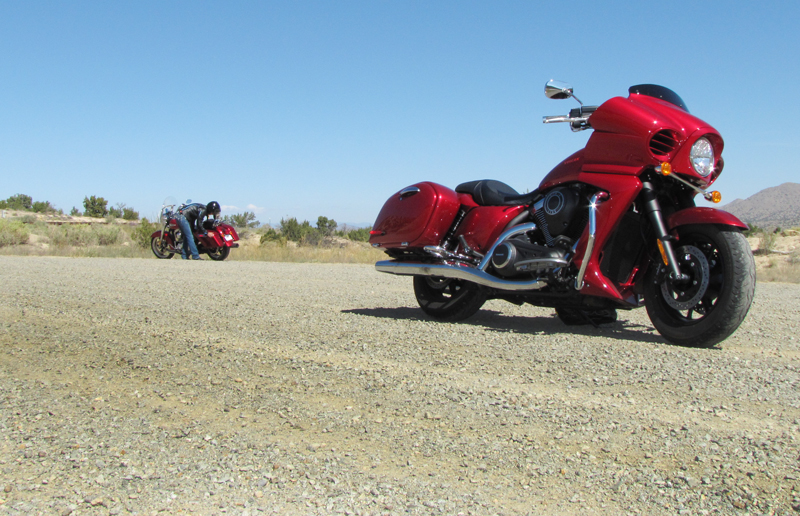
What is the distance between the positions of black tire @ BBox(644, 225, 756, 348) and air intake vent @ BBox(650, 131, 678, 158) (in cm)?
54

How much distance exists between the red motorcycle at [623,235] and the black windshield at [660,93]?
1 cm

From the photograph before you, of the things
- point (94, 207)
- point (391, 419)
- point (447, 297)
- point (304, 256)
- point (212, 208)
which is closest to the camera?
point (391, 419)

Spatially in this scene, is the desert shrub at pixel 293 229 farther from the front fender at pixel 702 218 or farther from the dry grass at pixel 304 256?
the front fender at pixel 702 218

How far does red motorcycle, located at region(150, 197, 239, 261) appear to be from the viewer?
54.5 feet

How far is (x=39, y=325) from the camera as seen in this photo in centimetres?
547

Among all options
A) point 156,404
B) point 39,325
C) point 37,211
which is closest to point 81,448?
point 156,404

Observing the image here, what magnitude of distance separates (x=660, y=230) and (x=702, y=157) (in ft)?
1.91

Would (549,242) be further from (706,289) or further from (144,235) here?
(144,235)

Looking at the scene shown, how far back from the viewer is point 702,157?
4.48 m

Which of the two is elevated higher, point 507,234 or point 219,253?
point 507,234

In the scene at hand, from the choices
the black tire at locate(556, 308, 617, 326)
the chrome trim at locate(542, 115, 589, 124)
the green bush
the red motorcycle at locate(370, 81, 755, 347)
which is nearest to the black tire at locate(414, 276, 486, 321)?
the red motorcycle at locate(370, 81, 755, 347)

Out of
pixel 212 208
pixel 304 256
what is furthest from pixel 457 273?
pixel 212 208

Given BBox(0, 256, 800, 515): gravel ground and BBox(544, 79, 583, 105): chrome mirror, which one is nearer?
BBox(0, 256, 800, 515): gravel ground

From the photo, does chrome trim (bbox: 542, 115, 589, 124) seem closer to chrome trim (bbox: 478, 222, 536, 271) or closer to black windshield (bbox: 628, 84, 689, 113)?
black windshield (bbox: 628, 84, 689, 113)
